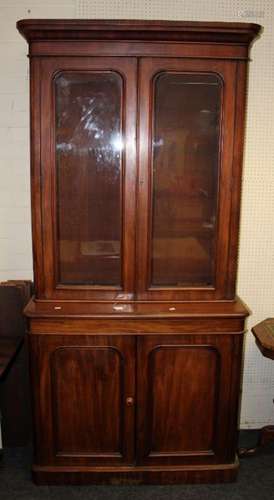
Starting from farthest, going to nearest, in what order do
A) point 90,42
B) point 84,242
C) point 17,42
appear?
point 17,42
point 84,242
point 90,42

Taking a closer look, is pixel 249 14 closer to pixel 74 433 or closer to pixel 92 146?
pixel 92 146

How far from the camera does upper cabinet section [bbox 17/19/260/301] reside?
6.09 ft

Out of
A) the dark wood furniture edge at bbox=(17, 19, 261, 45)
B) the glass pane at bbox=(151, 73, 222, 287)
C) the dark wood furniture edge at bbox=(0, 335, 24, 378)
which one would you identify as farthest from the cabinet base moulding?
the dark wood furniture edge at bbox=(17, 19, 261, 45)

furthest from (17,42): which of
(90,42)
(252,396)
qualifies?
(252,396)

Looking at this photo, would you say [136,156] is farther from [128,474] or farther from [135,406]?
[128,474]

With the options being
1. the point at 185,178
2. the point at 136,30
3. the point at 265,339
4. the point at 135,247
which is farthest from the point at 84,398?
the point at 136,30

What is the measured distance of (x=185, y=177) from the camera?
6.58 feet

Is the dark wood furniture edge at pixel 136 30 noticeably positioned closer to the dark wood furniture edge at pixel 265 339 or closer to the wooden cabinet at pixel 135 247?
the wooden cabinet at pixel 135 247

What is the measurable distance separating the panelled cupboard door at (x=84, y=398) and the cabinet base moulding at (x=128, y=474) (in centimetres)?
4

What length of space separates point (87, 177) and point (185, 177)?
1.54 ft

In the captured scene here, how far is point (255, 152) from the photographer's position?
7.89 ft

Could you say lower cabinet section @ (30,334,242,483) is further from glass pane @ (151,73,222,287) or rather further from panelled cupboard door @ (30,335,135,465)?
glass pane @ (151,73,222,287)

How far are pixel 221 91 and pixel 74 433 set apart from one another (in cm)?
182

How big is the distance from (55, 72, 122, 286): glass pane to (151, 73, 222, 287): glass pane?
192mm
